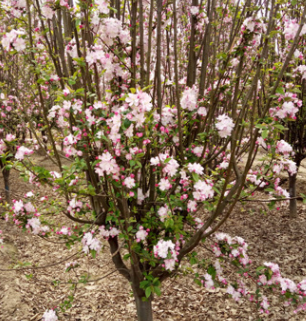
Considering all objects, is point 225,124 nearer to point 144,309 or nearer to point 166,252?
point 166,252

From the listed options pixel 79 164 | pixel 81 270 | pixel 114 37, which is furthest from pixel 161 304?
pixel 114 37

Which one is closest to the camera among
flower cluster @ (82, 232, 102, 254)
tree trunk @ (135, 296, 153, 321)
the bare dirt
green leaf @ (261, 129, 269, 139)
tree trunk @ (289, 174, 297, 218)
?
green leaf @ (261, 129, 269, 139)

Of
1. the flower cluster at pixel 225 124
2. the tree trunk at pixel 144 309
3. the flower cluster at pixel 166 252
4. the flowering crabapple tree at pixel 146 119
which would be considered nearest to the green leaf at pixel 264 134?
the flowering crabapple tree at pixel 146 119

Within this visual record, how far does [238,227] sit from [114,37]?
5042mm

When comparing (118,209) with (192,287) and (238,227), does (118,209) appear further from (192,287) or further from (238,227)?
(238,227)

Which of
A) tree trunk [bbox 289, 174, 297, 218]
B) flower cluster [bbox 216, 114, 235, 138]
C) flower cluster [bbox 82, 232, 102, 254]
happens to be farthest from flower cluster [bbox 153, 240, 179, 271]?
tree trunk [bbox 289, 174, 297, 218]

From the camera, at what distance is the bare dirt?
3914mm

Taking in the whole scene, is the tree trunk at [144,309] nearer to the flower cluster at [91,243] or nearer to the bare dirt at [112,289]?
the bare dirt at [112,289]

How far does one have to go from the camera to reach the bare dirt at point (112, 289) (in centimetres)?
391

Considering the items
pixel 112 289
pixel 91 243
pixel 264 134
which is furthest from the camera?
pixel 112 289

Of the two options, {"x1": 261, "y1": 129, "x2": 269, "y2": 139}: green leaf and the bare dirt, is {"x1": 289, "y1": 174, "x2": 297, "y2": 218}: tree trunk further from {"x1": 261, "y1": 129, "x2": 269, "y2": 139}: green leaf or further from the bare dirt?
{"x1": 261, "y1": 129, "x2": 269, "y2": 139}: green leaf

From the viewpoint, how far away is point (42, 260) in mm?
5180

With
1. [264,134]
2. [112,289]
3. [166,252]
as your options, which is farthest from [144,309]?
[264,134]

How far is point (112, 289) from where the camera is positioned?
4.46 metres
